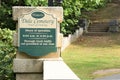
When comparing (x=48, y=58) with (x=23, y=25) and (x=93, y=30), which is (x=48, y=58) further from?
(x=93, y=30)


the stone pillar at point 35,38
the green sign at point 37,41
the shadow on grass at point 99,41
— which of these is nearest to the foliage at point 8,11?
the shadow on grass at point 99,41

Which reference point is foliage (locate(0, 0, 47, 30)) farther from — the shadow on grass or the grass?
the shadow on grass

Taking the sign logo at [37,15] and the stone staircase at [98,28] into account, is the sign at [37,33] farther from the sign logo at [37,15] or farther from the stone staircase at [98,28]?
the stone staircase at [98,28]

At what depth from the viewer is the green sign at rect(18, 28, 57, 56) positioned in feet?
32.0

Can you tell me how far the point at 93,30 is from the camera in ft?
116

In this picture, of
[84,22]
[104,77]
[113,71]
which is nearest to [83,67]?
[113,71]

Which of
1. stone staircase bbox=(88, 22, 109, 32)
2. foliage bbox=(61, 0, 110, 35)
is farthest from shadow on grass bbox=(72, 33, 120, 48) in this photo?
stone staircase bbox=(88, 22, 109, 32)

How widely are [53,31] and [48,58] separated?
2.18ft

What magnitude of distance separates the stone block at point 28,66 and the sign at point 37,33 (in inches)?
7.7

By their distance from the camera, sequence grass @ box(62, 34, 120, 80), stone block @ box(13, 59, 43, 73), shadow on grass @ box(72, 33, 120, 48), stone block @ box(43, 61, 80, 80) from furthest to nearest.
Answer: shadow on grass @ box(72, 33, 120, 48) → grass @ box(62, 34, 120, 80) → stone block @ box(13, 59, 43, 73) → stone block @ box(43, 61, 80, 80)

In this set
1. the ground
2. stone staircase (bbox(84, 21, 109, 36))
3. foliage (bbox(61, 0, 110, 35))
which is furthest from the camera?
stone staircase (bbox(84, 21, 109, 36))

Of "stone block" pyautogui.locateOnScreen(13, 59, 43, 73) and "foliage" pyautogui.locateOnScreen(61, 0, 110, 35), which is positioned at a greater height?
"stone block" pyautogui.locateOnScreen(13, 59, 43, 73)

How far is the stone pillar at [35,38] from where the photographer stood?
384 inches

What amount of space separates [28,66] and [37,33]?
764mm
